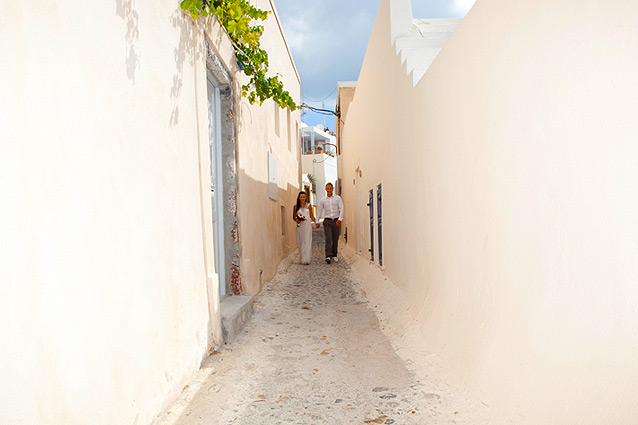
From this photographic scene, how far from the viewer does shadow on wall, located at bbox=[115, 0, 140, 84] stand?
213cm

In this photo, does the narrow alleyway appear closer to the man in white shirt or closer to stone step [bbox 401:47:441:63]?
stone step [bbox 401:47:441:63]

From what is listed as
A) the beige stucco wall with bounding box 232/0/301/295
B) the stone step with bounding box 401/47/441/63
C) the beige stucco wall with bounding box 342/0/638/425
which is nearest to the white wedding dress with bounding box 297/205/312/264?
the beige stucco wall with bounding box 232/0/301/295

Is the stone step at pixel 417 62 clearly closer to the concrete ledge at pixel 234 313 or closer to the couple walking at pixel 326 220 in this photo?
the concrete ledge at pixel 234 313

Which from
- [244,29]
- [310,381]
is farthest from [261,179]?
[310,381]

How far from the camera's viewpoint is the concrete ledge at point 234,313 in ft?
12.3

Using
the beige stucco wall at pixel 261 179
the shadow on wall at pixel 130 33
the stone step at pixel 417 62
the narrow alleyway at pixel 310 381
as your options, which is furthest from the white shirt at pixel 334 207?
the shadow on wall at pixel 130 33

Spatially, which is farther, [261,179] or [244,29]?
[261,179]

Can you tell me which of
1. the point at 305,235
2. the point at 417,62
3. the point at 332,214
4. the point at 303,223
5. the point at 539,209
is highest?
the point at 417,62

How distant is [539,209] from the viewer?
6.15 ft

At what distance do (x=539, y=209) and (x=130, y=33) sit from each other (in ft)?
6.87

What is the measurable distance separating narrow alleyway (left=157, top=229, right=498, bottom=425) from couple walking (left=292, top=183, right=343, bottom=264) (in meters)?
4.17

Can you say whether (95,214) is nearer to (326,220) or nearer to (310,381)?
(310,381)

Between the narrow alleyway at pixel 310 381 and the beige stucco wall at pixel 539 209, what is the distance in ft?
1.09

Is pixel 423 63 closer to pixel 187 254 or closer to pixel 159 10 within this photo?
pixel 159 10
